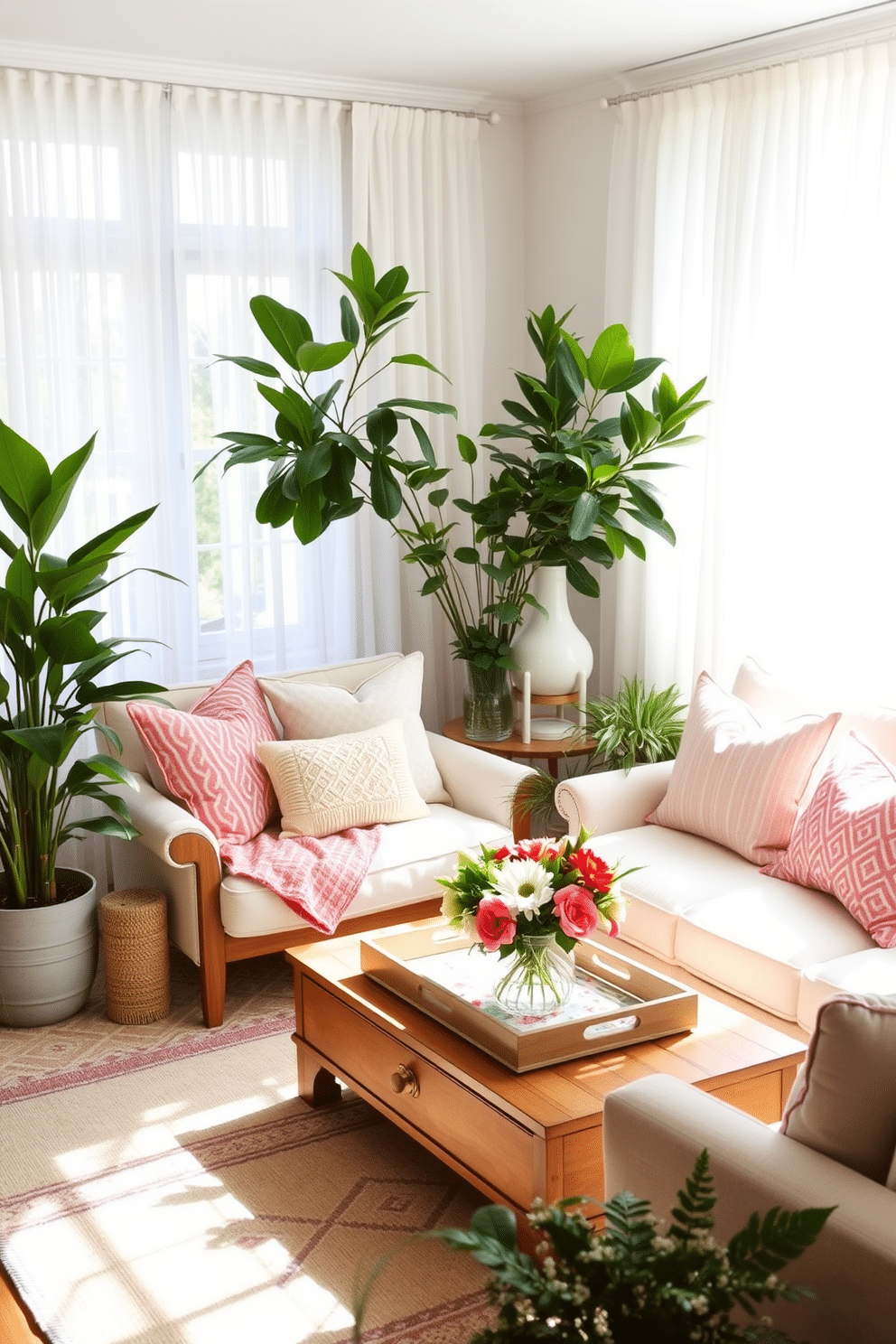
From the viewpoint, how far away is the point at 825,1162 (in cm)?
179

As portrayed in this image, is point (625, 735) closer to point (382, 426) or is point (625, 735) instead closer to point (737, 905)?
point (737, 905)

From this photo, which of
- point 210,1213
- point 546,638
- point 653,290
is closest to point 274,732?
point 546,638

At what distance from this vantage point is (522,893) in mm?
2672

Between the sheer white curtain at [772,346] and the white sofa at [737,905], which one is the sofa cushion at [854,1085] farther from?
the sheer white curtain at [772,346]

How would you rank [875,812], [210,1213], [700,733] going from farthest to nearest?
[700,733] → [875,812] → [210,1213]

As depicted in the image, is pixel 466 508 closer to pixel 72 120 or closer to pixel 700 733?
pixel 700 733

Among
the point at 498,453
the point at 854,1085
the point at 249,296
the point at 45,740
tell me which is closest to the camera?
the point at 854,1085

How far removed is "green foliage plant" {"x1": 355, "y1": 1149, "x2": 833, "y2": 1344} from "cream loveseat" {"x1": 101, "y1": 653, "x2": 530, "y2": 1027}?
7.98 feet

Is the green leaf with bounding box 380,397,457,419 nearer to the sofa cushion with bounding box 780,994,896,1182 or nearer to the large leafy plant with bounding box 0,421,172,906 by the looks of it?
the large leafy plant with bounding box 0,421,172,906

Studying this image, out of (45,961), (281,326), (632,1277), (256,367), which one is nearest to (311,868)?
(45,961)

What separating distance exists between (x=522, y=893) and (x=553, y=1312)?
1447mm

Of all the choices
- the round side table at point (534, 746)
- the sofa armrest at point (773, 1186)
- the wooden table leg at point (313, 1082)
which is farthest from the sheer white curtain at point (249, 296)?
the sofa armrest at point (773, 1186)

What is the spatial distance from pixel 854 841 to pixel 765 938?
0.32 meters

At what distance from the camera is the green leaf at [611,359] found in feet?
13.9
